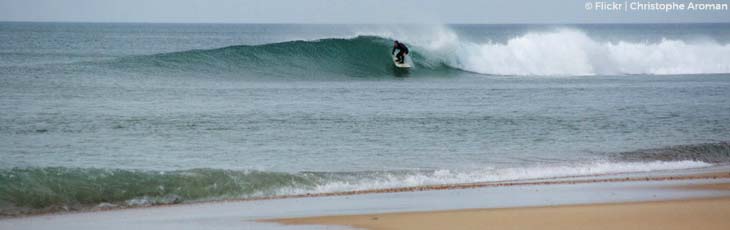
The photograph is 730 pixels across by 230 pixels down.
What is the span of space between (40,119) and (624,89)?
18.4 meters

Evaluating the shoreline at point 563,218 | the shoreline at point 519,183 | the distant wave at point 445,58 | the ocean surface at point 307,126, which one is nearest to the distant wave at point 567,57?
the distant wave at point 445,58

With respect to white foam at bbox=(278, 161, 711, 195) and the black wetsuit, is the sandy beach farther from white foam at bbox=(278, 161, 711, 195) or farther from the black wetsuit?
the black wetsuit

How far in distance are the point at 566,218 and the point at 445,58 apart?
29.0 m

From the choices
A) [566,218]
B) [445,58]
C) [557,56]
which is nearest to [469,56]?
[445,58]

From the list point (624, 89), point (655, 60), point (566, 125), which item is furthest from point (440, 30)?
point (566, 125)

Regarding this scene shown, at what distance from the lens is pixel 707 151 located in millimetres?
15672

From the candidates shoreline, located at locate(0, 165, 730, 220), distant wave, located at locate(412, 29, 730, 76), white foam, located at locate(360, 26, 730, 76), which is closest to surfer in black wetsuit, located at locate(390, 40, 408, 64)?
white foam, located at locate(360, 26, 730, 76)

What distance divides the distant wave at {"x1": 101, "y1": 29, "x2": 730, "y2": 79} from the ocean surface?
139 mm

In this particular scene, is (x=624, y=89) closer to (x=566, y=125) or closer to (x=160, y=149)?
(x=566, y=125)

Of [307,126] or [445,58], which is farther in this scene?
[445,58]

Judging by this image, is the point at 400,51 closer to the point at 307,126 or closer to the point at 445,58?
the point at 445,58

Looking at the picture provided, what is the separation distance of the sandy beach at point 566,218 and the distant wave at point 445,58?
2174 cm

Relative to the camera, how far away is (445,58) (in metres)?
37.3

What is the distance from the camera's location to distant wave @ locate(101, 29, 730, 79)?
31.5 metres
